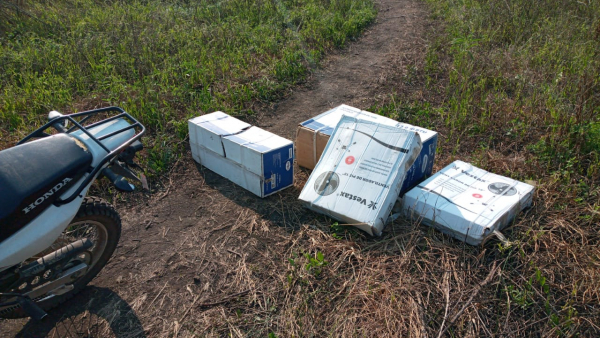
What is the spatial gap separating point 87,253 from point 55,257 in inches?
9.4

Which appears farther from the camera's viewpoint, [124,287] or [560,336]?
[124,287]

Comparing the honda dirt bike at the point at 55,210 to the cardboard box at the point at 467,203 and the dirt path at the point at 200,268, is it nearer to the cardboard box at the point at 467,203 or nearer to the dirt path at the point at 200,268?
the dirt path at the point at 200,268

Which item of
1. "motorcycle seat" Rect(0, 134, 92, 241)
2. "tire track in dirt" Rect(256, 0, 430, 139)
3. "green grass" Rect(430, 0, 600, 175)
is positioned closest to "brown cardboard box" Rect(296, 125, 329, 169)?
"tire track in dirt" Rect(256, 0, 430, 139)

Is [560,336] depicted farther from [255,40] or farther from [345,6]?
[345,6]

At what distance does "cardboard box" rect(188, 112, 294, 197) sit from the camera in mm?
3445

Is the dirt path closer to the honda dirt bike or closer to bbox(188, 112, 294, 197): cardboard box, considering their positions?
bbox(188, 112, 294, 197): cardboard box

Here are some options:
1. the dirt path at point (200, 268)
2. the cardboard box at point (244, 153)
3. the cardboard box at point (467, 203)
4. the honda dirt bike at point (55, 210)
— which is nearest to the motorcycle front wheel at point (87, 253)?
the honda dirt bike at point (55, 210)

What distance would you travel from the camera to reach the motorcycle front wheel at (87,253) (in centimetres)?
244

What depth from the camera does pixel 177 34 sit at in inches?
252

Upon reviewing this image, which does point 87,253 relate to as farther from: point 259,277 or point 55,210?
point 259,277

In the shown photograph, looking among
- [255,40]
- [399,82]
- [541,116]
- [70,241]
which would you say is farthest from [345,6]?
[70,241]

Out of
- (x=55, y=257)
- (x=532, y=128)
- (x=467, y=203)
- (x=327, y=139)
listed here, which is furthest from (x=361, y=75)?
(x=55, y=257)

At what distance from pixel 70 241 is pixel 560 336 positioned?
9.55ft

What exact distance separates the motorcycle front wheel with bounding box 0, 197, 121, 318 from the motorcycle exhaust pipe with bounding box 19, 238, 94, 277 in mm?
54
